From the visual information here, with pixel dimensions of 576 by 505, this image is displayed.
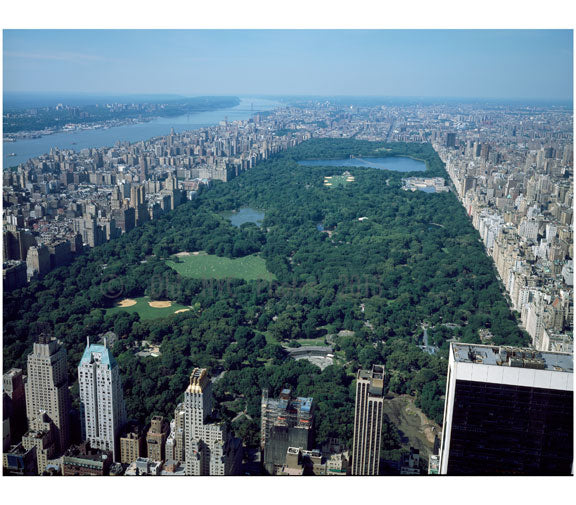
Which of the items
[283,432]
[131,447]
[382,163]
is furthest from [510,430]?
[382,163]

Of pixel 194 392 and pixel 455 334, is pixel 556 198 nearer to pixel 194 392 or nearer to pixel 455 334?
pixel 455 334

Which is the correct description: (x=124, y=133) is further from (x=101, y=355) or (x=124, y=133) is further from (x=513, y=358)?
(x=513, y=358)

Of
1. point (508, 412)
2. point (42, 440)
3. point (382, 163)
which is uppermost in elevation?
point (382, 163)

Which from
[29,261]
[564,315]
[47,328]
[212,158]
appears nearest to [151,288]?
[29,261]

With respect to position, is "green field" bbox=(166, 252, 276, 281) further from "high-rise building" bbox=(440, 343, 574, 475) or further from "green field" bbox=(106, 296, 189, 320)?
"high-rise building" bbox=(440, 343, 574, 475)

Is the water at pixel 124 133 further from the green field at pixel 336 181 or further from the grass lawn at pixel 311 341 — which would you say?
the green field at pixel 336 181

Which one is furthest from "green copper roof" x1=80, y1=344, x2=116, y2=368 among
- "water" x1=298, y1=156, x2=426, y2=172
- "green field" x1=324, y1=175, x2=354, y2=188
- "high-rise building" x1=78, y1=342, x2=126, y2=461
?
"water" x1=298, y1=156, x2=426, y2=172
